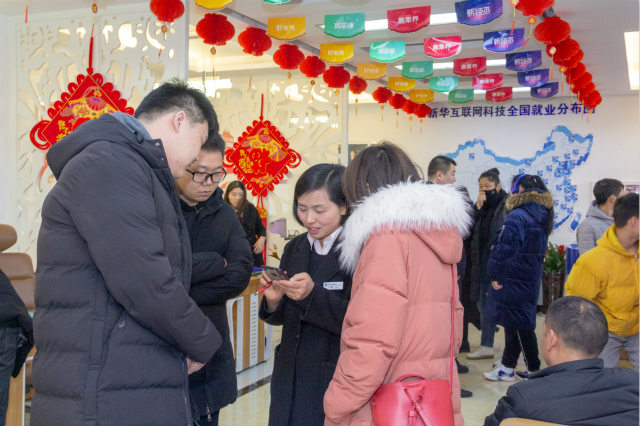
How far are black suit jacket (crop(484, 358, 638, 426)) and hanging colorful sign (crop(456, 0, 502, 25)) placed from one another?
345 cm

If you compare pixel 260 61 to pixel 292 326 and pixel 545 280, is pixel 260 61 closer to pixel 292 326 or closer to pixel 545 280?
pixel 545 280

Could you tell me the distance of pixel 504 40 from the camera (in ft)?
19.4

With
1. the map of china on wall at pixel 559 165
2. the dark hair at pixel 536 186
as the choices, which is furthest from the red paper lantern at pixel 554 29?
the map of china on wall at pixel 559 165

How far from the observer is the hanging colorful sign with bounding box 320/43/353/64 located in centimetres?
659

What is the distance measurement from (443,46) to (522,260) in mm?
2683

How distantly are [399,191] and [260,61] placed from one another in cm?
749

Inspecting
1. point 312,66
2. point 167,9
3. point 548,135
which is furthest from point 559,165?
point 167,9

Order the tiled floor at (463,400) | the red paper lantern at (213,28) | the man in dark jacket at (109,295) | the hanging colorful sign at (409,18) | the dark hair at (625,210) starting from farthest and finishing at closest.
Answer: the red paper lantern at (213,28)
the hanging colorful sign at (409,18)
the tiled floor at (463,400)
the dark hair at (625,210)
the man in dark jacket at (109,295)

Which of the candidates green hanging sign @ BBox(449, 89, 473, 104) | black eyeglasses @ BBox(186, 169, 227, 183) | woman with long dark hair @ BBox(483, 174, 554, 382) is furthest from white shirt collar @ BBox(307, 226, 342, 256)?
green hanging sign @ BBox(449, 89, 473, 104)

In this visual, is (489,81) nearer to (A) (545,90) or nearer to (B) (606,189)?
(A) (545,90)

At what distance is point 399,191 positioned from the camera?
1.85 metres

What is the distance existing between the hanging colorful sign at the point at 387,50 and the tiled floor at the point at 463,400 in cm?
331

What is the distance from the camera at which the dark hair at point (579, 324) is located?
2.20 metres

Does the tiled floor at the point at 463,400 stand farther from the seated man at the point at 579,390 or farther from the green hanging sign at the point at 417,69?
the green hanging sign at the point at 417,69
